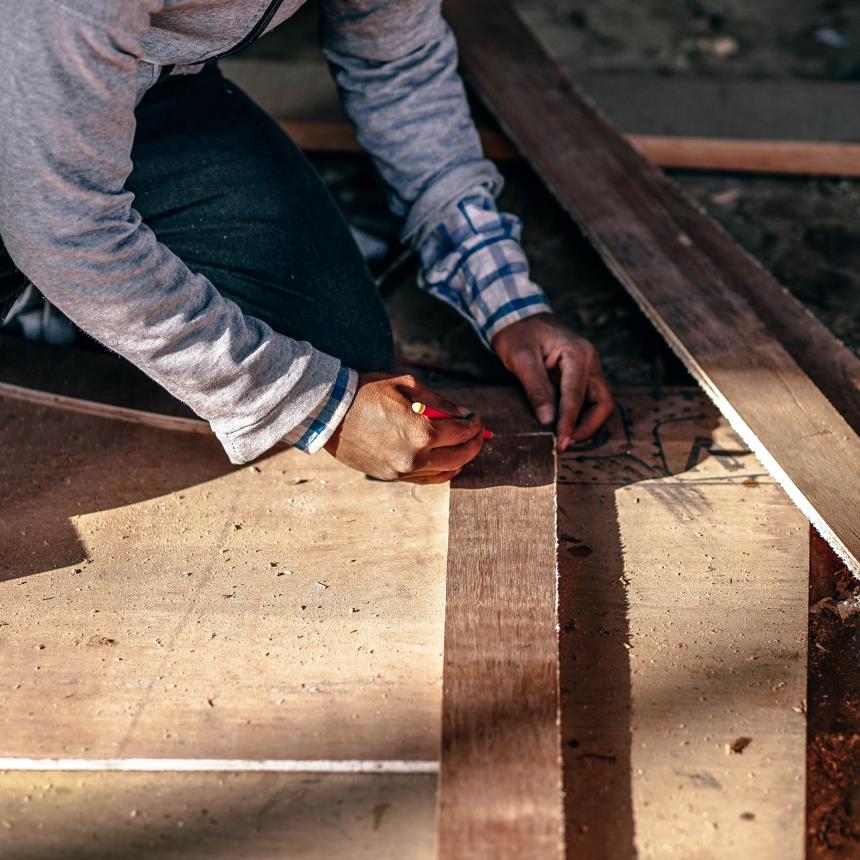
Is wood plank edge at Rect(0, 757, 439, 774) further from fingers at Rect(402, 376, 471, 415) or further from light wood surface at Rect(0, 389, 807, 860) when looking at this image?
fingers at Rect(402, 376, 471, 415)

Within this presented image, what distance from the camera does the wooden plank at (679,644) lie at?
127 cm

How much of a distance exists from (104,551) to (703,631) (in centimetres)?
96

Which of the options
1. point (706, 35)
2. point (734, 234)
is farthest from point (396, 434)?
point (706, 35)

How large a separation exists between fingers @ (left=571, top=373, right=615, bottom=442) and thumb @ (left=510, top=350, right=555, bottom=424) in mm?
65

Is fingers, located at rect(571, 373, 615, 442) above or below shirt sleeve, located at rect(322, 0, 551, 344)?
below

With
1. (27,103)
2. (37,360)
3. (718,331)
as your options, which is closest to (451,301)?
(718,331)

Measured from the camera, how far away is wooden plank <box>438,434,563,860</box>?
46.6 inches

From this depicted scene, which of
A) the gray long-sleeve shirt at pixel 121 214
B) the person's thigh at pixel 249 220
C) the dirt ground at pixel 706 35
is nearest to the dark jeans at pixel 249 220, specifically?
the person's thigh at pixel 249 220

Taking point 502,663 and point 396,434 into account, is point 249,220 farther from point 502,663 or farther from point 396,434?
point 502,663

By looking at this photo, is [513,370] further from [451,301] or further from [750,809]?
[750,809]

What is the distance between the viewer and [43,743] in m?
1.31

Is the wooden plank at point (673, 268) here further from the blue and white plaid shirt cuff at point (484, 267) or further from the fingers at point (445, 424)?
the fingers at point (445, 424)

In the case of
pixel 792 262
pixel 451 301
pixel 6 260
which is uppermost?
pixel 6 260

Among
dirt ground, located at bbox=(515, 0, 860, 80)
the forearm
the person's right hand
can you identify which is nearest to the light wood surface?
the person's right hand
